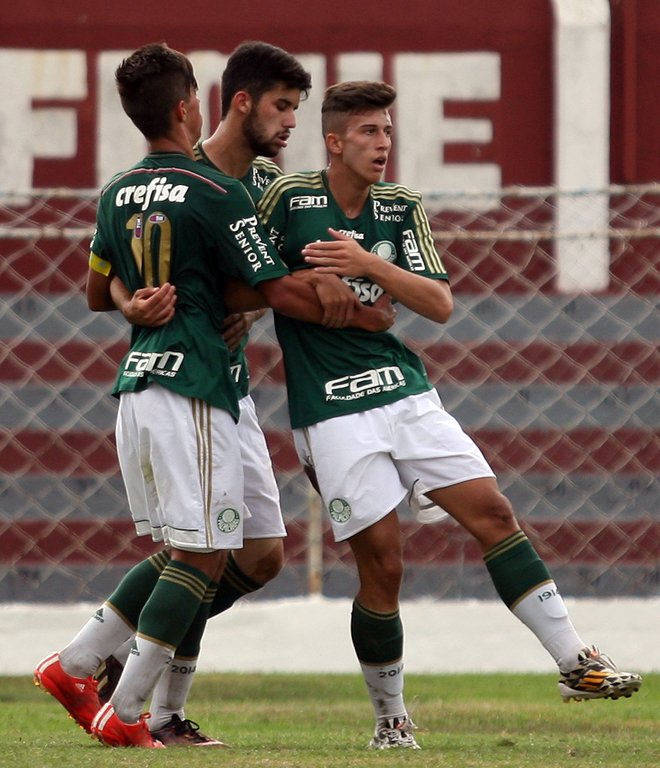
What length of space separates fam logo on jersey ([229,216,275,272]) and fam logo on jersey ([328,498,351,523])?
62 centimetres

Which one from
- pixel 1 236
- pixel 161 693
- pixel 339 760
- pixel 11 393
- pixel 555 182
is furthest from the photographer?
pixel 555 182

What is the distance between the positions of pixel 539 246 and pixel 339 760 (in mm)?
4103

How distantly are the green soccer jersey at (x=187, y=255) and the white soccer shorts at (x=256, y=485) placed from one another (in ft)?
1.37

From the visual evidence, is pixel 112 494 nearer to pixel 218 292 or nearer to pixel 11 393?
pixel 11 393

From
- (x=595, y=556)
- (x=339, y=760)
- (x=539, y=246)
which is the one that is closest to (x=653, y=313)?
(x=539, y=246)

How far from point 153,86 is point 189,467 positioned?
925 millimetres

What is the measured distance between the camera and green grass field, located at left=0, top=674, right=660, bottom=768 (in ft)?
13.0

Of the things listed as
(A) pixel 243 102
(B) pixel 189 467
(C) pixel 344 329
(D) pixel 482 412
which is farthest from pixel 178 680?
(D) pixel 482 412

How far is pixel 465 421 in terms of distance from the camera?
7516mm

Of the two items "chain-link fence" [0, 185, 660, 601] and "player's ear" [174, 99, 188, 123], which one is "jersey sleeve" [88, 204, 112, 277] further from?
"chain-link fence" [0, 185, 660, 601]

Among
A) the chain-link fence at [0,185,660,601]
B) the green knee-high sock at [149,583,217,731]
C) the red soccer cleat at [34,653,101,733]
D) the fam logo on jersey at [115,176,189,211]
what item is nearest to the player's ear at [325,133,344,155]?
the fam logo on jersey at [115,176,189,211]

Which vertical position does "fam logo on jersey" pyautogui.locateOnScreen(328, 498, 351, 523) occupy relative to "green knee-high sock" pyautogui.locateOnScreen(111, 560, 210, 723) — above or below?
above

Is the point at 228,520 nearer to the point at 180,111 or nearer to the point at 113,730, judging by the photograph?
the point at 113,730

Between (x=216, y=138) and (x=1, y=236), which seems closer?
(x=216, y=138)
